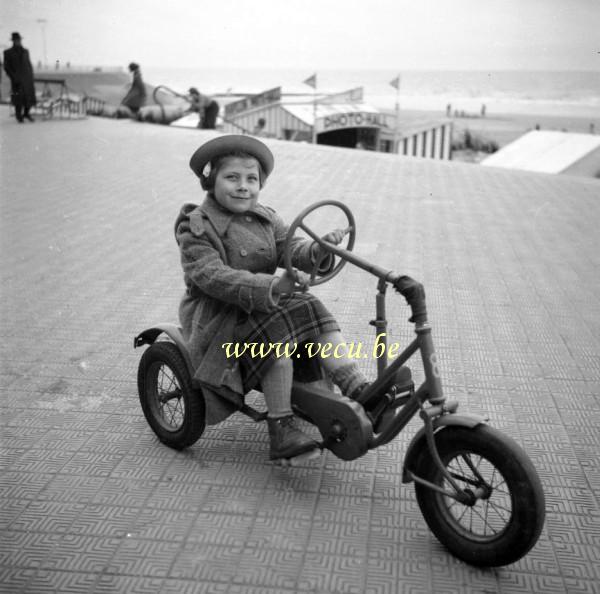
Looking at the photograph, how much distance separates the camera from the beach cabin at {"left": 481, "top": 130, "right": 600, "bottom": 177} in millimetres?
11758

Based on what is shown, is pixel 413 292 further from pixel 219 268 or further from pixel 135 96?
pixel 135 96

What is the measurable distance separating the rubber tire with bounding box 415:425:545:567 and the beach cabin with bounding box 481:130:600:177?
10.1 m

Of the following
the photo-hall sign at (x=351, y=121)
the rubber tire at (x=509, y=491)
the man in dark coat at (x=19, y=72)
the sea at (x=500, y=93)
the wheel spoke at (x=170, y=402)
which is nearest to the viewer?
the rubber tire at (x=509, y=491)

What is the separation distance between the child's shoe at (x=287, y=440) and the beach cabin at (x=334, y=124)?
720 inches

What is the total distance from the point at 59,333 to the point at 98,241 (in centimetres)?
223

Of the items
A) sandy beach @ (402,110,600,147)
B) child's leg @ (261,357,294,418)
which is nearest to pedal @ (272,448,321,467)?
child's leg @ (261,357,294,418)

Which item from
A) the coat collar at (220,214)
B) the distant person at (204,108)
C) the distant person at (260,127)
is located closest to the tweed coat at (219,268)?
the coat collar at (220,214)

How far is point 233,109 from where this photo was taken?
21.6m

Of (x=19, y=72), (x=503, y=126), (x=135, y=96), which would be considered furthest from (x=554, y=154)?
(x=503, y=126)

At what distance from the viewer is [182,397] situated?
328cm

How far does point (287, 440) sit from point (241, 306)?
604 mm

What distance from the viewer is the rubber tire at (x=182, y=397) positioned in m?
3.12

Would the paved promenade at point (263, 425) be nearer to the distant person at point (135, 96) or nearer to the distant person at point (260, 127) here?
the distant person at point (135, 96)

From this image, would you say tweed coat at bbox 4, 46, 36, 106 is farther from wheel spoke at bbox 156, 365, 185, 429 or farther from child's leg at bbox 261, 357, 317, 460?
child's leg at bbox 261, 357, 317, 460
